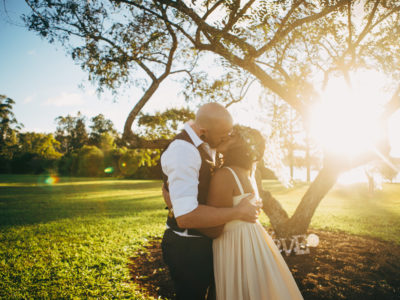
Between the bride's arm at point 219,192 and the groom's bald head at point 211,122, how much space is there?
0.34 metres

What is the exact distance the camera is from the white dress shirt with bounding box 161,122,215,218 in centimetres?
193

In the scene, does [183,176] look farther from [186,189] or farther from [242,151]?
[242,151]

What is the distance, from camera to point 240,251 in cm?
243

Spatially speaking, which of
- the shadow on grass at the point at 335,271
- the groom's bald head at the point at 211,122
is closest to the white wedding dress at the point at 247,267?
the groom's bald head at the point at 211,122

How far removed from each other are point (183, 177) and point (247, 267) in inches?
46.2

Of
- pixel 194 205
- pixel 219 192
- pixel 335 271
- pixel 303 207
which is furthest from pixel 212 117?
pixel 303 207

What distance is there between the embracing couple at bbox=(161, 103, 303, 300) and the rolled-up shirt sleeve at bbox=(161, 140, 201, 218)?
26 millimetres

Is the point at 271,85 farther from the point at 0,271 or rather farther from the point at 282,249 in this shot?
the point at 0,271

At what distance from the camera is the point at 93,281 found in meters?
4.69

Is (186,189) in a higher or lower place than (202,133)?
lower

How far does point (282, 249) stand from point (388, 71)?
19.4ft

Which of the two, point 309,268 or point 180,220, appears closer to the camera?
point 180,220

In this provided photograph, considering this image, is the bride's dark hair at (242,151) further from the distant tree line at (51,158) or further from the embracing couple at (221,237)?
the distant tree line at (51,158)

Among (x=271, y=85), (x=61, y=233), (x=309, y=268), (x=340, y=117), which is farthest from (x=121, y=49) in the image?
(x=309, y=268)
